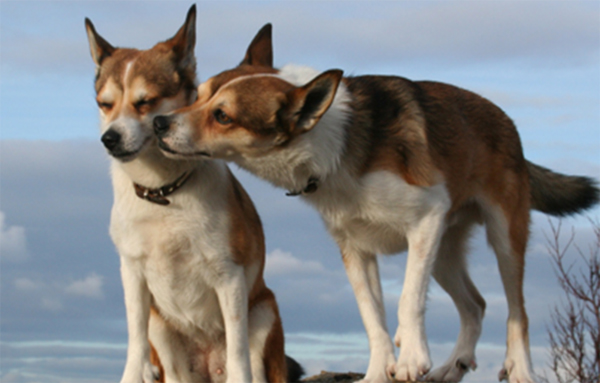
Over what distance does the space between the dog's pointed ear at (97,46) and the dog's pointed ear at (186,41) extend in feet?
1.77

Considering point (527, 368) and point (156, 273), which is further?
point (527, 368)

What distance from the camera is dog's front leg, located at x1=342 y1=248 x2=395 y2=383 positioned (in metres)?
6.86

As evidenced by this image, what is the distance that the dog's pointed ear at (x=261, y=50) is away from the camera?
6963mm

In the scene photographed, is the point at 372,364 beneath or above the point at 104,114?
beneath

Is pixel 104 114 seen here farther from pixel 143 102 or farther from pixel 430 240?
pixel 430 240

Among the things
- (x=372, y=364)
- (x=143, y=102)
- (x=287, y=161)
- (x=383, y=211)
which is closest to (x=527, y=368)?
(x=372, y=364)

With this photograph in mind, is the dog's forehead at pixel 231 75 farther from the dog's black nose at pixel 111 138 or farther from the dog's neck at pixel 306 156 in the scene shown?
the dog's black nose at pixel 111 138

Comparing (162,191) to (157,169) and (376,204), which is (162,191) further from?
(376,204)

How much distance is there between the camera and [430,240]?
6.72 meters

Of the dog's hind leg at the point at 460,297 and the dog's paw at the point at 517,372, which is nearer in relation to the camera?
the dog's paw at the point at 517,372

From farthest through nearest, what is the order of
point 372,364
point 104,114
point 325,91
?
point 372,364, point 104,114, point 325,91

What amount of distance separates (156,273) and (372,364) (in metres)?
1.98

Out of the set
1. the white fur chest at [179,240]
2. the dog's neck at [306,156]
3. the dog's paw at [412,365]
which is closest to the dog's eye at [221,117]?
the dog's neck at [306,156]

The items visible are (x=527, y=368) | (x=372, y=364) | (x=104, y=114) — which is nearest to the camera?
(x=104, y=114)
